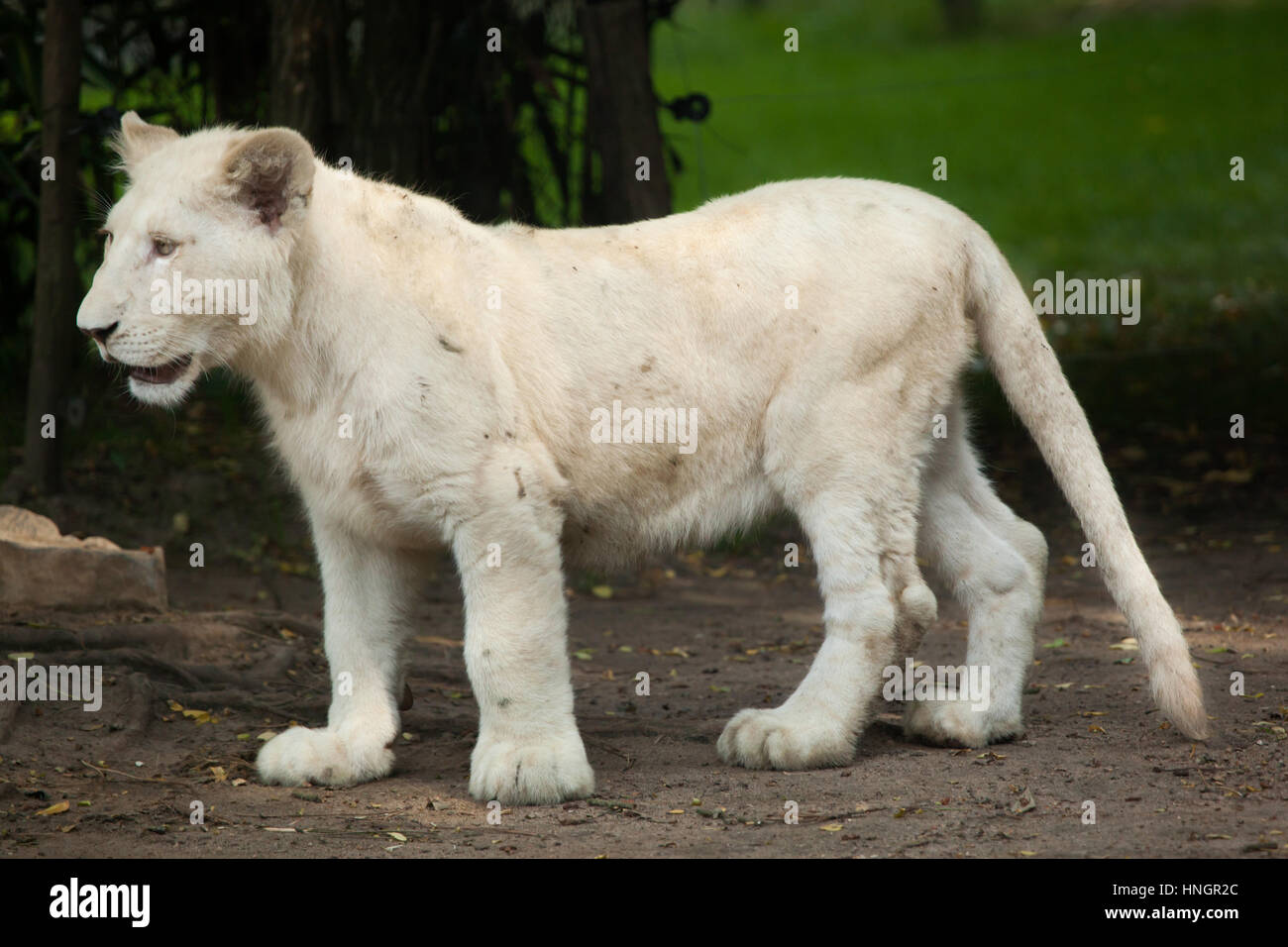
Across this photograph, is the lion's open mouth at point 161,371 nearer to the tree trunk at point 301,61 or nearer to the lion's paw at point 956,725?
the lion's paw at point 956,725

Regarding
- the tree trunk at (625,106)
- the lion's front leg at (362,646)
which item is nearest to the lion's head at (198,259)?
the lion's front leg at (362,646)

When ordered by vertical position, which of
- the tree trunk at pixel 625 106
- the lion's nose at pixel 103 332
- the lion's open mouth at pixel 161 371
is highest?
the tree trunk at pixel 625 106

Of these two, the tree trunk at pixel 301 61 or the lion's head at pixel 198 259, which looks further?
the tree trunk at pixel 301 61

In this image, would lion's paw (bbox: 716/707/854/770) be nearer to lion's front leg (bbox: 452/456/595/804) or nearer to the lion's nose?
lion's front leg (bbox: 452/456/595/804)

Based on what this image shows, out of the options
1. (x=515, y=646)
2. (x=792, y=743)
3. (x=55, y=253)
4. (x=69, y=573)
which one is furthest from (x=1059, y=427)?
(x=55, y=253)

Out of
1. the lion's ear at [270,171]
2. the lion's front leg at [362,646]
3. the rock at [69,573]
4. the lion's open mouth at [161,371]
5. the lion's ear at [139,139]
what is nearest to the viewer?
the lion's ear at [270,171]

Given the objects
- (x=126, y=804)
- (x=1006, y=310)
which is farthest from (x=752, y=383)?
(x=126, y=804)

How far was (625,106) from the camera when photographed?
7.15 m

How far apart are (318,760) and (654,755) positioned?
102 cm

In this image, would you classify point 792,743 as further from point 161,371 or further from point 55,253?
point 55,253

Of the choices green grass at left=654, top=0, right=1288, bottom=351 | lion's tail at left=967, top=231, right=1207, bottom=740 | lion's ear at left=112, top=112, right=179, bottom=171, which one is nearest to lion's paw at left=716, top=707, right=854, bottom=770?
lion's tail at left=967, top=231, right=1207, bottom=740

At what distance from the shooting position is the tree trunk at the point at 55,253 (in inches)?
264

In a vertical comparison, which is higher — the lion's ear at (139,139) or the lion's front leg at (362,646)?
the lion's ear at (139,139)

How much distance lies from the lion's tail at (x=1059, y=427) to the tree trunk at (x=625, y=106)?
273 centimetres
